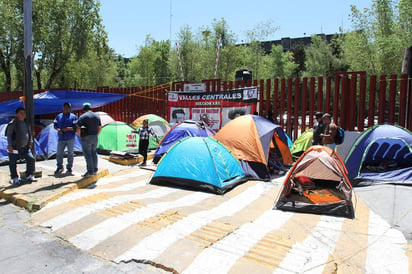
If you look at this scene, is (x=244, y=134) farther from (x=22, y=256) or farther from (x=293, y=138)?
(x=22, y=256)

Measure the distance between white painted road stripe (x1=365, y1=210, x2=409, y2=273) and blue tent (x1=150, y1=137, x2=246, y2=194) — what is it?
2.97 meters

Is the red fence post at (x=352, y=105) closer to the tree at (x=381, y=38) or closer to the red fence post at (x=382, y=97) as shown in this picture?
the red fence post at (x=382, y=97)

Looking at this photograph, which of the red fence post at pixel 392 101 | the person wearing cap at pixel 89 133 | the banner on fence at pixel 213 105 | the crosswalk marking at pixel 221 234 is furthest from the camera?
the banner on fence at pixel 213 105

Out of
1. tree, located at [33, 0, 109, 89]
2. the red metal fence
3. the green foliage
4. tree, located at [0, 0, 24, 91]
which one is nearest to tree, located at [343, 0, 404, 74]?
the green foliage

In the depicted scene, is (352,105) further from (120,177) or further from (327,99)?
(120,177)

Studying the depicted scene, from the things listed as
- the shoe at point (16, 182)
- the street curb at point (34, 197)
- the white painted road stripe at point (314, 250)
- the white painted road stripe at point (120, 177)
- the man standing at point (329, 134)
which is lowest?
the white painted road stripe at point (120, 177)

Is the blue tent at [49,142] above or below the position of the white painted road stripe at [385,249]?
above

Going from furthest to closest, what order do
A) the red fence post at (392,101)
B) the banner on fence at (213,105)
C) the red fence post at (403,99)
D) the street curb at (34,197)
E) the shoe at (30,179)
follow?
the banner on fence at (213,105)
the red fence post at (392,101)
the red fence post at (403,99)
the shoe at (30,179)
the street curb at (34,197)

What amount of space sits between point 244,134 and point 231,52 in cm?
1865

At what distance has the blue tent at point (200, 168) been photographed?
279 inches

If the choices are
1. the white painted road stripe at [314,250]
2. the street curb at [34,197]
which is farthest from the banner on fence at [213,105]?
the white painted road stripe at [314,250]

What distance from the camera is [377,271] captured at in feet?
12.4

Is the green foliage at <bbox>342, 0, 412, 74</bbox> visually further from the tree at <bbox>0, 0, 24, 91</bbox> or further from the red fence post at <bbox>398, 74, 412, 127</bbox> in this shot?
the tree at <bbox>0, 0, 24, 91</bbox>

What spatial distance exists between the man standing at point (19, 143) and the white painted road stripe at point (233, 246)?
509cm
